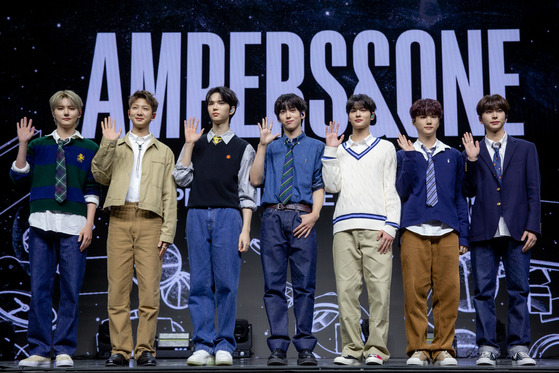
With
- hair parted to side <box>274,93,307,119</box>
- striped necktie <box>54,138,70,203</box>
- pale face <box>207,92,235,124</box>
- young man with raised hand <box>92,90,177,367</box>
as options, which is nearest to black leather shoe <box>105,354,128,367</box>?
young man with raised hand <box>92,90,177,367</box>

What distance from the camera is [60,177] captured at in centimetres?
378

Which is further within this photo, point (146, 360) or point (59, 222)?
point (59, 222)

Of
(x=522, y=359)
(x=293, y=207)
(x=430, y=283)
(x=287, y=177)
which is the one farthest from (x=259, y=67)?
(x=522, y=359)

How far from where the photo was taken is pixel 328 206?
5.16 metres

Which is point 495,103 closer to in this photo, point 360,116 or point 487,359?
point 360,116

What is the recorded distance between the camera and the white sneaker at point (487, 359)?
353 centimetres

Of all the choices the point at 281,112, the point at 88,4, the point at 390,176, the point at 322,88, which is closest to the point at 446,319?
the point at 390,176

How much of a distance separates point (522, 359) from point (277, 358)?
1.36m

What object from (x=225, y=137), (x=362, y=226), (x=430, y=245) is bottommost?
(x=430, y=245)

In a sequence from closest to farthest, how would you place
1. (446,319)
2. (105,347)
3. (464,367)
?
(464,367) < (446,319) < (105,347)

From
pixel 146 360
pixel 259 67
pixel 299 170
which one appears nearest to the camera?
pixel 146 360

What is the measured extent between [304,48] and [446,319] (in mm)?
2608

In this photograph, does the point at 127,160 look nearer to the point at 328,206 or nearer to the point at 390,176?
the point at 390,176

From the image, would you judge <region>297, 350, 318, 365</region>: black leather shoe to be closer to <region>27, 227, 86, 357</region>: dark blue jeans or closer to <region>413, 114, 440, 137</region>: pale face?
<region>27, 227, 86, 357</region>: dark blue jeans
